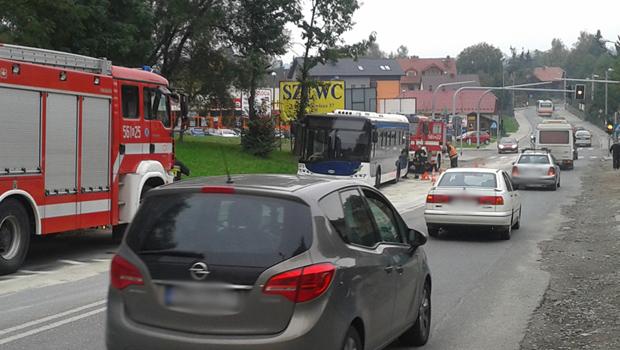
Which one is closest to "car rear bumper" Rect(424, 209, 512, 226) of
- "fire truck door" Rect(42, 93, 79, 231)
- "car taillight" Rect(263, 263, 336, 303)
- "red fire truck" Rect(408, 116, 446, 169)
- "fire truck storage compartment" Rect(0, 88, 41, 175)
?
"fire truck door" Rect(42, 93, 79, 231)

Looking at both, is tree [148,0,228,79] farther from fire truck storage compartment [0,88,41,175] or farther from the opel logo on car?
the opel logo on car

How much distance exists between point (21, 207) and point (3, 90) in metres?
1.71

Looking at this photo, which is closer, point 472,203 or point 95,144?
point 95,144

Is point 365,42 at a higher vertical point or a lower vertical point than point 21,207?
higher

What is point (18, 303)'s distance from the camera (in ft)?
30.7

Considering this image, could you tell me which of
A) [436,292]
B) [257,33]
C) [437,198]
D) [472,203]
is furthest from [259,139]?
[436,292]

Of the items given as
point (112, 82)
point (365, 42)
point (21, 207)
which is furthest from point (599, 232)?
point (365, 42)

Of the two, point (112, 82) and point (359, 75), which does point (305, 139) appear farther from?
point (359, 75)

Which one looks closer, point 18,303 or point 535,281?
point 18,303

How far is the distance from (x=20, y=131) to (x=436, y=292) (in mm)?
6264

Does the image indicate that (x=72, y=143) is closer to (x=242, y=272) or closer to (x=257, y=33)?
(x=242, y=272)

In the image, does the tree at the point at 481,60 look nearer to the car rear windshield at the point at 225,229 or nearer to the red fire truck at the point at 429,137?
the red fire truck at the point at 429,137

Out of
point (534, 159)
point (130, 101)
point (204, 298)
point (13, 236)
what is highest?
point (130, 101)

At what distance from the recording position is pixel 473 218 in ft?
52.9
